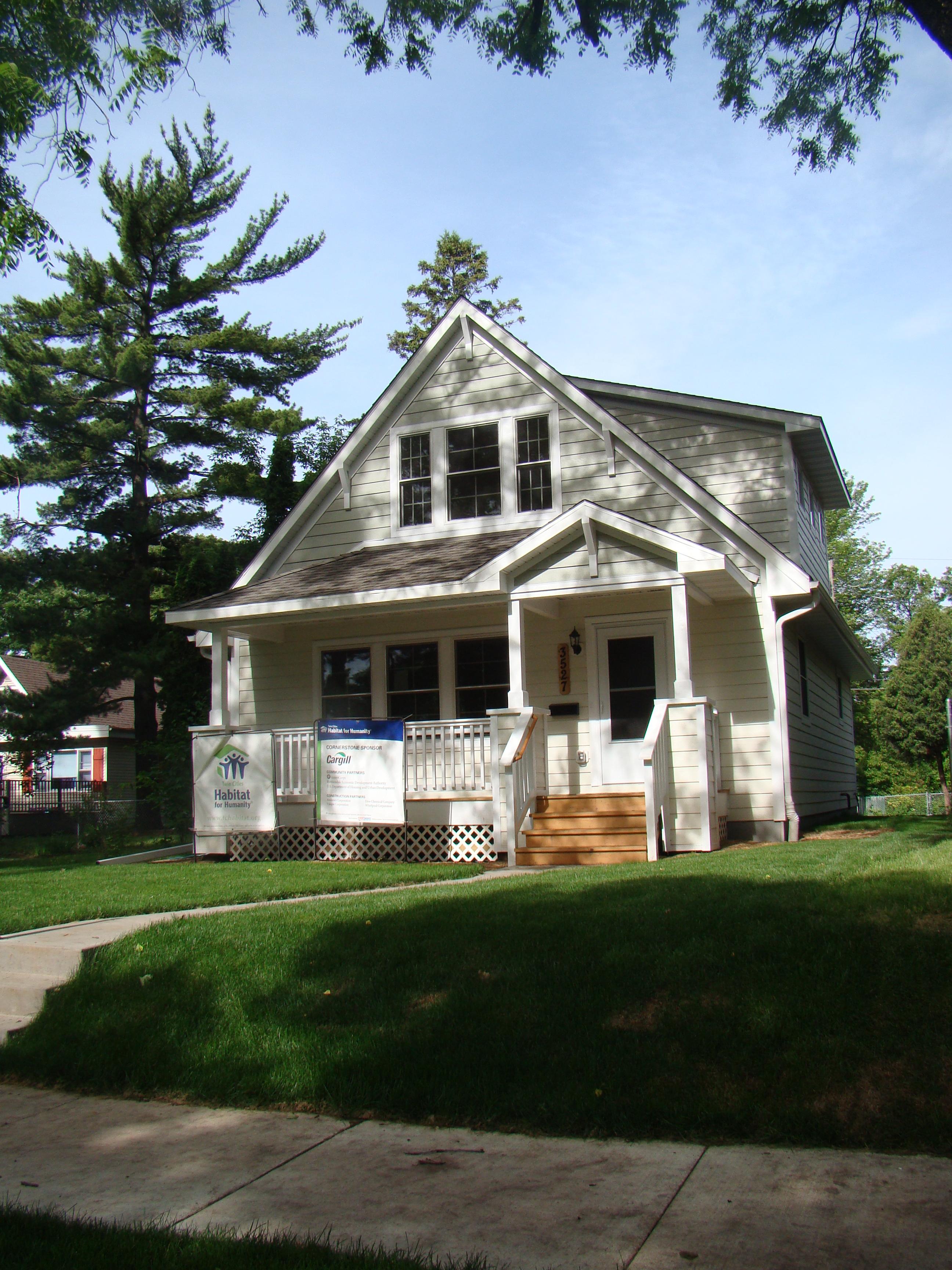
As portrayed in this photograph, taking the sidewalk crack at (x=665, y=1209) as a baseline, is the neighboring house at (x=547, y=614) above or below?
above

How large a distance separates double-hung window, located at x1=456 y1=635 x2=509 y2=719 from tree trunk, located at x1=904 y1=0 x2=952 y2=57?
9.46 meters

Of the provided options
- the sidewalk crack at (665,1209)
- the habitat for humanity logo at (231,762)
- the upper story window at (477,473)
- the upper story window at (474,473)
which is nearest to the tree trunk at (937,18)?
the sidewalk crack at (665,1209)

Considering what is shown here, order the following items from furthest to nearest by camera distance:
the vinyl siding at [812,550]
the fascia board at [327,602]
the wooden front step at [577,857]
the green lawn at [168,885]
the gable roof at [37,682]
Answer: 1. the gable roof at [37,682]
2. the vinyl siding at [812,550]
3. the fascia board at [327,602]
4. the wooden front step at [577,857]
5. the green lawn at [168,885]

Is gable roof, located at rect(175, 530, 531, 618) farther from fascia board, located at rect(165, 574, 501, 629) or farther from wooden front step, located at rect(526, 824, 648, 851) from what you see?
wooden front step, located at rect(526, 824, 648, 851)

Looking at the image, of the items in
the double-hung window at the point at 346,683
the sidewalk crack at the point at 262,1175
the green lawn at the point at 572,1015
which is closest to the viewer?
the sidewalk crack at the point at 262,1175

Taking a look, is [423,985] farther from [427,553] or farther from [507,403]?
[507,403]

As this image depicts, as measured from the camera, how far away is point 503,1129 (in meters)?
4.41

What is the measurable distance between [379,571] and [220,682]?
2840mm

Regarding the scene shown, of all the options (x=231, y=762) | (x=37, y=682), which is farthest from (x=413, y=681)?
(x=37, y=682)

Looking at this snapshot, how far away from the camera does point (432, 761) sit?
13.2 m

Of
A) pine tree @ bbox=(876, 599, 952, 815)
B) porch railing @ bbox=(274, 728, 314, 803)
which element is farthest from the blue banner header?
pine tree @ bbox=(876, 599, 952, 815)

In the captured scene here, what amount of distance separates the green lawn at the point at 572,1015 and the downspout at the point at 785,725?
586 cm

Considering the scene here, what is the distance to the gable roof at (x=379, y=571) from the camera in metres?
13.2

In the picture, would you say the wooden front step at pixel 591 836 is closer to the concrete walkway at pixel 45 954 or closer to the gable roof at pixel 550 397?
the gable roof at pixel 550 397
